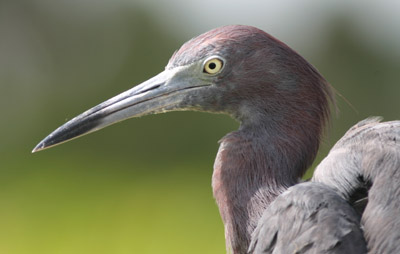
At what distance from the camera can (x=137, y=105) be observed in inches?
182

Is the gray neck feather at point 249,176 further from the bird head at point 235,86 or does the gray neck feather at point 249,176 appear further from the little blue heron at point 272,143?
the bird head at point 235,86

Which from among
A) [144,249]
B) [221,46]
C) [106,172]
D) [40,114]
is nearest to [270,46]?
[221,46]

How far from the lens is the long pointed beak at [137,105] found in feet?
15.1

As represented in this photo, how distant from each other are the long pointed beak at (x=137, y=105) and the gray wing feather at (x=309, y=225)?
0.98m

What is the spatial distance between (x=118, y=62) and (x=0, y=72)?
108 inches

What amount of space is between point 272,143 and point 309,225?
28.8 inches

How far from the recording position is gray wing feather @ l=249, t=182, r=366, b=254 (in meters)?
3.64

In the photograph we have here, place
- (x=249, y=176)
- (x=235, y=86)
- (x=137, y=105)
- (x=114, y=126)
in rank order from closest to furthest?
(x=249, y=176), (x=235, y=86), (x=137, y=105), (x=114, y=126)

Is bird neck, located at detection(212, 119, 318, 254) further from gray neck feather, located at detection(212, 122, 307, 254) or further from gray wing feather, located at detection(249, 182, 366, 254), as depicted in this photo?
gray wing feather, located at detection(249, 182, 366, 254)

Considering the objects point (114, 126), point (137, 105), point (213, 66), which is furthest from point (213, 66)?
point (114, 126)

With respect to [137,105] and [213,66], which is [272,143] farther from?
[137,105]

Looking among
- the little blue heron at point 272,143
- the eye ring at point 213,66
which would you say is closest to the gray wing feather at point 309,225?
the little blue heron at point 272,143

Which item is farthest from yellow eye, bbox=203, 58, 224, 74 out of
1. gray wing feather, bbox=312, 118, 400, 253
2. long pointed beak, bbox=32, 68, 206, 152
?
gray wing feather, bbox=312, 118, 400, 253

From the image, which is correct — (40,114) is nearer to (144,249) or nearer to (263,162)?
(144,249)
